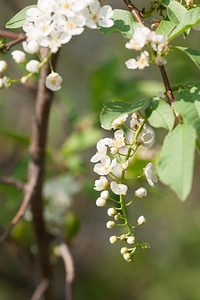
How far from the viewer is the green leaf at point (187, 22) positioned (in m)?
0.98

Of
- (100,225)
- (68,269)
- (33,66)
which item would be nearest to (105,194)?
(33,66)

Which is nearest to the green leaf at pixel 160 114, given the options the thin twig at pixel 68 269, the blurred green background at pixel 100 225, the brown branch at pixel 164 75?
the brown branch at pixel 164 75

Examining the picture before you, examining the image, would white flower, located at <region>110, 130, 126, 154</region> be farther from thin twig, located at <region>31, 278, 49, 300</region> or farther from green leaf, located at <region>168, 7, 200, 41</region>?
thin twig, located at <region>31, 278, 49, 300</region>

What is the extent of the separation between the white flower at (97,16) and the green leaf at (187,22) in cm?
12


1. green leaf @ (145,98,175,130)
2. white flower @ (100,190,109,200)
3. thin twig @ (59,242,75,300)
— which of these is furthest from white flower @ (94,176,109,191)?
thin twig @ (59,242,75,300)

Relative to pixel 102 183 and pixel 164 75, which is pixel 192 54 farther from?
pixel 102 183

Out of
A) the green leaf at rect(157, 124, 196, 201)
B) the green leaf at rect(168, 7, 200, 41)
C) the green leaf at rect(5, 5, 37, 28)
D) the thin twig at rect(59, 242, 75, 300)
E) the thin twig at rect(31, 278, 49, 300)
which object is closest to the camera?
the green leaf at rect(157, 124, 196, 201)

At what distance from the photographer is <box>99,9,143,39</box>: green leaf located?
1059mm

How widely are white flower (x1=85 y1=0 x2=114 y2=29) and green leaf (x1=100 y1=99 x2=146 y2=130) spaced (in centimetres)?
13

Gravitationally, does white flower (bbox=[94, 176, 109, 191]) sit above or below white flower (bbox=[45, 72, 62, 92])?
below

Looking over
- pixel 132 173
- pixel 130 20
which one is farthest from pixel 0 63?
pixel 132 173

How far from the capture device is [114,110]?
41.0 inches

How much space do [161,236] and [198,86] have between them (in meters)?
2.76

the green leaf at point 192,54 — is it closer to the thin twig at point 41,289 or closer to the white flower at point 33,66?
the white flower at point 33,66
